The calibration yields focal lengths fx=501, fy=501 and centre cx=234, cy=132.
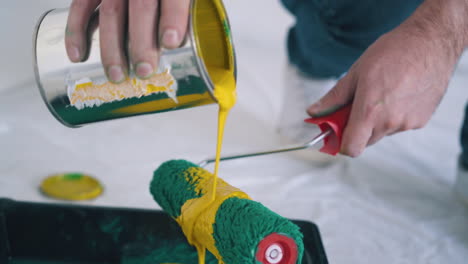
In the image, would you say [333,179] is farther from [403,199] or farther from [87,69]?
[87,69]

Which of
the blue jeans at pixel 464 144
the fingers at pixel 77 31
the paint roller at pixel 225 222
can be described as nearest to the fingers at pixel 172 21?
the fingers at pixel 77 31

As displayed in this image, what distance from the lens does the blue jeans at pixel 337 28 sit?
1113 mm

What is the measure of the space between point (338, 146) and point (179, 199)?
0.27 meters

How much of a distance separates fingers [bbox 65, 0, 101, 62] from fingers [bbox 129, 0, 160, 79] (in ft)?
0.25

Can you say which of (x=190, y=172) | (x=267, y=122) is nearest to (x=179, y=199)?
(x=190, y=172)

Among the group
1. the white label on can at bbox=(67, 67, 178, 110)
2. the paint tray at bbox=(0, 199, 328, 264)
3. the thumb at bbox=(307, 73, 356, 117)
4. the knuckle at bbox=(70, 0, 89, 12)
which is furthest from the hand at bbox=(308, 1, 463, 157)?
the knuckle at bbox=(70, 0, 89, 12)

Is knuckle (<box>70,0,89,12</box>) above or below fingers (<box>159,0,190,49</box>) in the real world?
above

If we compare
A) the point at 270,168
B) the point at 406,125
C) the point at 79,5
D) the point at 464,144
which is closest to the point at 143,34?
the point at 79,5

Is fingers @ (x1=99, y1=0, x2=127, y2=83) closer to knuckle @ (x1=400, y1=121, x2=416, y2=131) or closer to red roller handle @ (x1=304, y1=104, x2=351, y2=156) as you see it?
red roller handle @ (x1=304, y1=104, x2=351, y2=156)

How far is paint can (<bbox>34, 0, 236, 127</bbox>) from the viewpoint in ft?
2.05

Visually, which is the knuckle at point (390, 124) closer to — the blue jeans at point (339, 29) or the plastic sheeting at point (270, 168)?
the plastic sheeting at point (270, 168)

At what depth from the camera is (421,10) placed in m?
0.82

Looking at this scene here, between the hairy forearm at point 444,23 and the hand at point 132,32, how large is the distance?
0.41 metres

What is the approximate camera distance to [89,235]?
2.69ft
